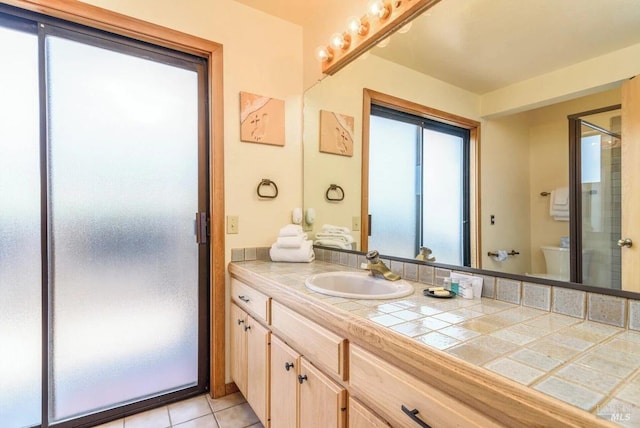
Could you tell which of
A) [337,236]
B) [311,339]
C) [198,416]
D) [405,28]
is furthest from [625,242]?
[198,416]

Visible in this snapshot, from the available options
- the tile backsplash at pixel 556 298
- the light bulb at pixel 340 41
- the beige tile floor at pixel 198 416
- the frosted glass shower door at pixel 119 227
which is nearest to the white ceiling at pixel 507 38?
the light bulb at pixel 340 41

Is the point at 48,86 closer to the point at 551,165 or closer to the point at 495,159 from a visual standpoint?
the point at 495,159

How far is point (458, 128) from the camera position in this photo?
1.29 metres

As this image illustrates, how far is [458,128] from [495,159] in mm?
227

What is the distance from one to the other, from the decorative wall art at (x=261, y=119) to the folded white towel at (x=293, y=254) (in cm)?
70

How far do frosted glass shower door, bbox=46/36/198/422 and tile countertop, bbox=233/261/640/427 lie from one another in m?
1.10

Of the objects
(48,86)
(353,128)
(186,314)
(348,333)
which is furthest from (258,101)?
(348,333)

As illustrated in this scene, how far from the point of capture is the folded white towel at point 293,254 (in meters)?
1.86

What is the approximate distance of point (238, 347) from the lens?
175 cm

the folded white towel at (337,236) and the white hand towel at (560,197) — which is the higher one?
the white hand towel at (560,197)

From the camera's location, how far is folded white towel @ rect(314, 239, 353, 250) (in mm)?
1879

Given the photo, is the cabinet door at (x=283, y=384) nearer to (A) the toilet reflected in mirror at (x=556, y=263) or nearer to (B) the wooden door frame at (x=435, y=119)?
(B) the wooden door frame at (x=435, y=119)

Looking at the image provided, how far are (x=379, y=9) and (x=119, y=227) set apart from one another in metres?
1.75

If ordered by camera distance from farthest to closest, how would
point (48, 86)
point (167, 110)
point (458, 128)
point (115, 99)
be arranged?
point (167, 110) → point (115, 99) → point (48, 86) → point (458, 128)
